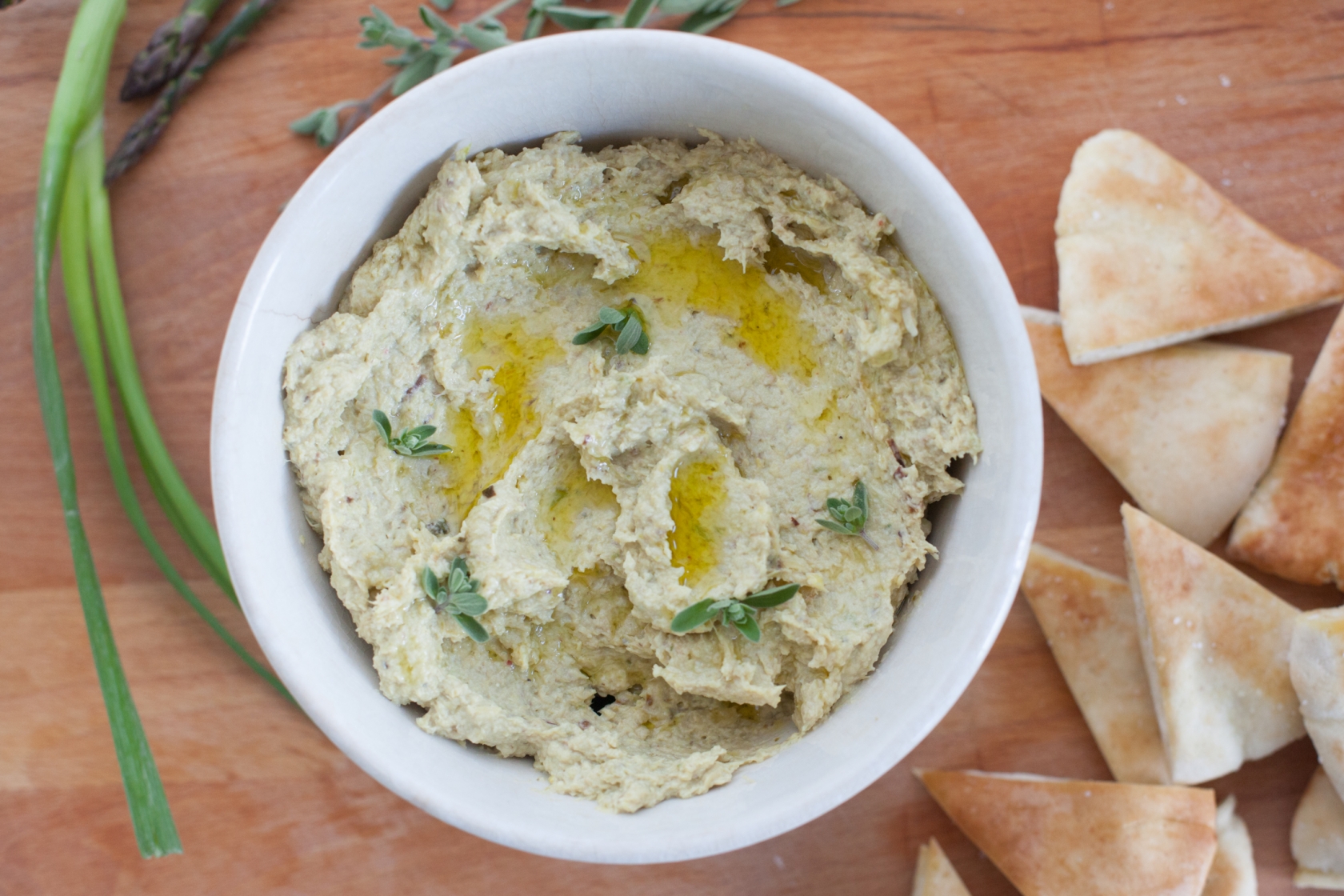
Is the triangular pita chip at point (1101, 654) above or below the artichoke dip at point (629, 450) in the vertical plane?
below

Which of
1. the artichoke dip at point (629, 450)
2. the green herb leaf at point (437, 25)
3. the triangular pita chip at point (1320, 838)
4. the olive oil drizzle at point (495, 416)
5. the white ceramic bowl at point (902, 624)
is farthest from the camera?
the triangular pita chip at point (1320, 838)

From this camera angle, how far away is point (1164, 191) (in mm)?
2146

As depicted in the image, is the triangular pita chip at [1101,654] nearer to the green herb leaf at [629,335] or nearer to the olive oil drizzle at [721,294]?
the olive oil drizzle at [721,294]

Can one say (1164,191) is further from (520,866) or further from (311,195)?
(520,866)

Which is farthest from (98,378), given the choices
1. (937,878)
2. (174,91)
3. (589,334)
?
(937,878)

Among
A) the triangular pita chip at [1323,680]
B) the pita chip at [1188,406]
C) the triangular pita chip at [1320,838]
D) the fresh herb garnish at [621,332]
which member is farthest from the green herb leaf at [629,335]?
the triangular pita chip at [1320,838]

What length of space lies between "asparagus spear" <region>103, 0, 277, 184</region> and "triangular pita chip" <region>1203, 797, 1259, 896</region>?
2.73m

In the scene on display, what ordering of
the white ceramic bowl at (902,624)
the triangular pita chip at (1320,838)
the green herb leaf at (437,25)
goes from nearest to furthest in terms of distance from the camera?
the white ceramic bowl at (902,624), the green herb leaf at (437,25), the triangular pita chip at (1320,838)

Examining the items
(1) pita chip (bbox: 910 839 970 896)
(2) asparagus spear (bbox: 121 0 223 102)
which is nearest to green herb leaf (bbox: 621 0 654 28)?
(2) asparagus spear (bbox: 121 0 223 102)

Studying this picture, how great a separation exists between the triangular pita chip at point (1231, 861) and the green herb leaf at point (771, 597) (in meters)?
1.30

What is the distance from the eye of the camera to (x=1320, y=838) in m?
2.12

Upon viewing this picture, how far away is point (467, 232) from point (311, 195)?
0.24 meters

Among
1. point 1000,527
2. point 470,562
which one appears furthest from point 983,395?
point 470,562

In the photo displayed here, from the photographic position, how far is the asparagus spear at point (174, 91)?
213 cm
